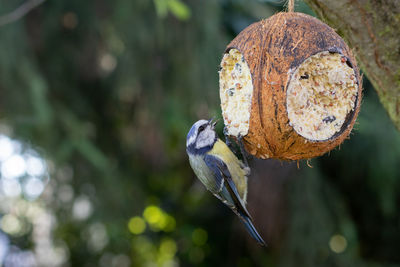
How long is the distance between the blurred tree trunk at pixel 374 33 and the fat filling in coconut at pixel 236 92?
1.25ft

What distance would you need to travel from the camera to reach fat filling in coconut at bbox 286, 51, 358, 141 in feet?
5.74

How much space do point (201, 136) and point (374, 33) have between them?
103 centimetres

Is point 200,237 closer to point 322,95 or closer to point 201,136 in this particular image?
point 201,136

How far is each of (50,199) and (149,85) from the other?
1222mm

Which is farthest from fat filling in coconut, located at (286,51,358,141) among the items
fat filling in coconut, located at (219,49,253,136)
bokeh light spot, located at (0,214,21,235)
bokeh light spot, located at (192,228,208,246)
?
bokeh light spot, located at (192,228,208,246)

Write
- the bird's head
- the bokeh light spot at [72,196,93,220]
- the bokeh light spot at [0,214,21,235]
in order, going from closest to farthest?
the bird's head → the bokeh light spot at [72,196,93,220] → the bokeh light spot at [0,214,21,235]

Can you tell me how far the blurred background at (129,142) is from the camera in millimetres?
3498

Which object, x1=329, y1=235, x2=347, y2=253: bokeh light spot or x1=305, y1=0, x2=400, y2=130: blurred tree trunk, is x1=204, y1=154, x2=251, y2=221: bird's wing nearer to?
x1=305, y1=0, x2=400, y2=130: blurred tree trunk

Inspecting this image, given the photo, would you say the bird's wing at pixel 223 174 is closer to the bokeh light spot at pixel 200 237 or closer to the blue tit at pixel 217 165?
the blue tit at pixel 217 165

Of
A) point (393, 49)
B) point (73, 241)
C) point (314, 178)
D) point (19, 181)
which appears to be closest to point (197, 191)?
point (73, 241)

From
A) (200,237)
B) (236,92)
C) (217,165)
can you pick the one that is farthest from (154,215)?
(236,92)

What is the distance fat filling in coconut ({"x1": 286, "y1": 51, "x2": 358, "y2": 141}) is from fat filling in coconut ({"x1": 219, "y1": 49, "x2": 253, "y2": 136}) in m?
0.19

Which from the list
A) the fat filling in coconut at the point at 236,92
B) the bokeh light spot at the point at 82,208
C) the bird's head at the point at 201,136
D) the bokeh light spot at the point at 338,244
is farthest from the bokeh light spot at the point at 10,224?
the fat filling in coconut at the point at 236,92

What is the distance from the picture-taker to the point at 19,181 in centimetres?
325
